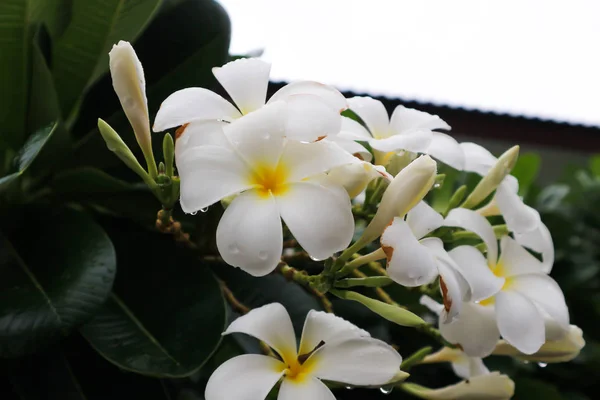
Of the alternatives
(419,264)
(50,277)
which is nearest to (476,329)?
(419,264)

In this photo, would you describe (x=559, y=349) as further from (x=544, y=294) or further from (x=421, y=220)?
(x=421, y=220)

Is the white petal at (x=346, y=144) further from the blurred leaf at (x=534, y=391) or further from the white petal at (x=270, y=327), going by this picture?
the blurred leaf at (x=534, y=391)

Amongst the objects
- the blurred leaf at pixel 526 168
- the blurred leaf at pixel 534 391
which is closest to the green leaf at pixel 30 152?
the blurred leaf at pixel 534 391

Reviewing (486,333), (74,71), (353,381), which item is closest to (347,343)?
(353,381)

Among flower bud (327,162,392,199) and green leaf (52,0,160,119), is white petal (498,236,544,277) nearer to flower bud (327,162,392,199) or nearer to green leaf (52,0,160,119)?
flower bud (327,162,392,199)

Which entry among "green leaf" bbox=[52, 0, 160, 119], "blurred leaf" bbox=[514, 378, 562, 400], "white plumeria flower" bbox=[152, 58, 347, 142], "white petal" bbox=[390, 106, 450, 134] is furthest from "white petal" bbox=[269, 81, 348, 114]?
"blurred leaf" bbox=[514, 378, 562, 400]
